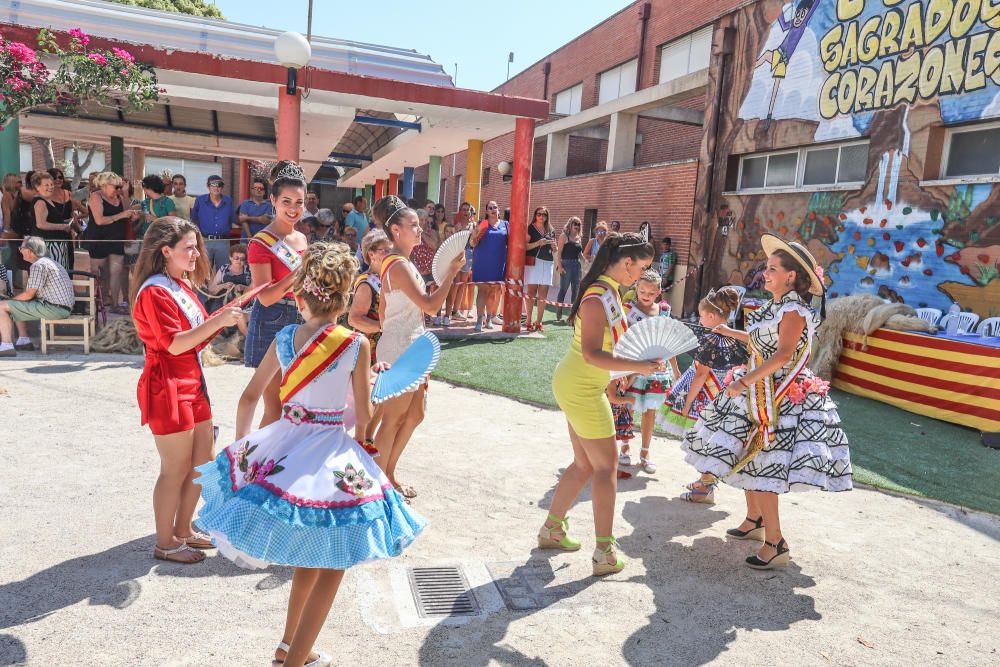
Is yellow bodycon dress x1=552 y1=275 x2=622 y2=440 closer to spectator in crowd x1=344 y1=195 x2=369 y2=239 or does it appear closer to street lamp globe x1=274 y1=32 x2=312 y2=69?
street lamp globe x1=274 y1=32 x2=312 y2=69

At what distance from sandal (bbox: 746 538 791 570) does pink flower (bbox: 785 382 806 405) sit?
0.83m

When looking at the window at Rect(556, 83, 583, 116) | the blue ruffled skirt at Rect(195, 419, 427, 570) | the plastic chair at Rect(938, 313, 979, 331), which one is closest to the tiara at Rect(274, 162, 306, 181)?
the blue ruffled skirt at Rect(195, 419, 427, 570)

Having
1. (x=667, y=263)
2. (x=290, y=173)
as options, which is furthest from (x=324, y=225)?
(x=667, y=263)

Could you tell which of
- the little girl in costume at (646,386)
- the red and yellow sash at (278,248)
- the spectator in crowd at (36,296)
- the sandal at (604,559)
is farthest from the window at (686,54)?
the sandal at (604,559)

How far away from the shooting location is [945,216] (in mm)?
10391

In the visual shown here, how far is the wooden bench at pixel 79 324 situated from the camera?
8.43 metres

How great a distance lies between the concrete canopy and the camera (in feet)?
31.2

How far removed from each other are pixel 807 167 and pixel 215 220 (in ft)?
36.2

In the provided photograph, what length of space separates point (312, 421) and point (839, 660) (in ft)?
8.40

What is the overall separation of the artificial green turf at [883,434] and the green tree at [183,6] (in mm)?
22233

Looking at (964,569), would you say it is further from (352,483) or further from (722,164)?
(722,164)

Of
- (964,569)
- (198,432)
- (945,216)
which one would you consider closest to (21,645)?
(198,432)

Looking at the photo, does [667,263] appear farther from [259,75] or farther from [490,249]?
[259,75]

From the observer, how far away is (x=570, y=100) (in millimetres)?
27766
